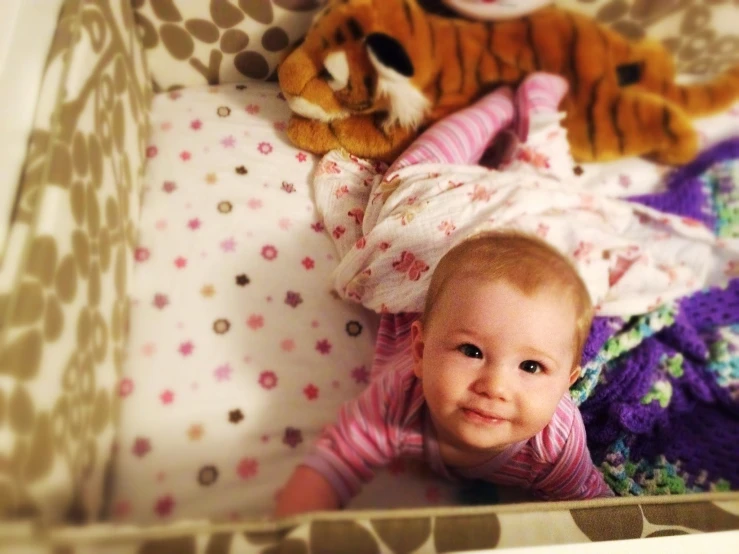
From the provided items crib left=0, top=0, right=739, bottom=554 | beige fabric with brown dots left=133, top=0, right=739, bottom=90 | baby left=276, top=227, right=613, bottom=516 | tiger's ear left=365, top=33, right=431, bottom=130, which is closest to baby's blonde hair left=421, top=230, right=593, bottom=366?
baby left=276, top=227, right=613, bottom=516

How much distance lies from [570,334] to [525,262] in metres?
0.07

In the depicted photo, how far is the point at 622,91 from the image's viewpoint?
2.55 ft

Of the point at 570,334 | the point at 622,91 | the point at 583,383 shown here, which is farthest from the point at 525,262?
the point at 622,91

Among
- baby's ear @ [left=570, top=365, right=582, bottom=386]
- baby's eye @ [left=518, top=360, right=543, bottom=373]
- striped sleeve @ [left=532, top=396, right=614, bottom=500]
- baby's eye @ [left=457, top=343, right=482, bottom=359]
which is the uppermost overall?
baby's eye @ [left=457, top=343, right=482, bottom=359]

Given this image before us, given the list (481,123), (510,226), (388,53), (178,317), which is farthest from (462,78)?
(178,317)

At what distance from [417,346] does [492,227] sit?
Answer: 0.48 feet

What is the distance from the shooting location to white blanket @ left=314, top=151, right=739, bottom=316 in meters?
0.55

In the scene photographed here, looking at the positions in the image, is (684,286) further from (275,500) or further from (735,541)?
(275,500)

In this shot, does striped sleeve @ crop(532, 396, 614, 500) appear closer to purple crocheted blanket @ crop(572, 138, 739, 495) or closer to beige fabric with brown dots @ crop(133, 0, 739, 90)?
purple crocheted blanket @ crop(572, 138, 739, 495)

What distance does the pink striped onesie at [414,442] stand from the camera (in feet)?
1.42

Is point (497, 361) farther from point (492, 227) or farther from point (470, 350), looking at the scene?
point (492, 227)

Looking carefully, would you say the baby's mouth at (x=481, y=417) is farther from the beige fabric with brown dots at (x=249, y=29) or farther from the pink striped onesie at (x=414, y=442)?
the beige fabric with brown dots at (x=249, y=29)

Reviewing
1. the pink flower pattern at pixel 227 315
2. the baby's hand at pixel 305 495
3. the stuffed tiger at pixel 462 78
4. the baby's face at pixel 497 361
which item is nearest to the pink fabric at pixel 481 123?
the stuffed tiger at pixel 462 78

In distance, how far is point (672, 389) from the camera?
0.62 m
